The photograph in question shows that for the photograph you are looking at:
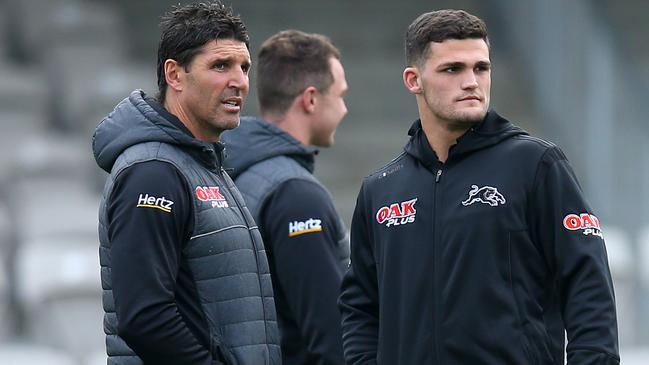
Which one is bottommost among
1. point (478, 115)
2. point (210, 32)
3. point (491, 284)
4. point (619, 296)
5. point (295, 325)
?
point (619, 296)

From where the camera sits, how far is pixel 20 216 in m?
8.38

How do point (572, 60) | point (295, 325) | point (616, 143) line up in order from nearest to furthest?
1. point (295, 325)
2. point (616, 143)
3. point (572, 60)

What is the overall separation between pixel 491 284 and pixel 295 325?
3.11ft

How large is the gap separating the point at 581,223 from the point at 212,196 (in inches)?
34.3

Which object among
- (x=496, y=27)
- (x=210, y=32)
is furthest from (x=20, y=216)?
(x=210, y=32)

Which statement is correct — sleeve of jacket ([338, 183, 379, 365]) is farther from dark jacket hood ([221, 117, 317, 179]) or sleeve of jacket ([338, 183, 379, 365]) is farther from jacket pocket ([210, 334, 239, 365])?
dark jacket hood ([221, 117, 317, 179])

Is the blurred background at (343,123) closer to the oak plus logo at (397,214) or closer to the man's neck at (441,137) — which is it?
the oak plus logo at (397,214)

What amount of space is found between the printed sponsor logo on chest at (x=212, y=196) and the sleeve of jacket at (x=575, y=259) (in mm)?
742

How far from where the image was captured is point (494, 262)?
3062mm

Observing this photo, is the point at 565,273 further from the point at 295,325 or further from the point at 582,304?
the point at 295,325

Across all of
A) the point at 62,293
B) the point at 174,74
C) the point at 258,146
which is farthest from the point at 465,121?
the point at 62,293

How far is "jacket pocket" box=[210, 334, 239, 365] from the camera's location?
317 cm

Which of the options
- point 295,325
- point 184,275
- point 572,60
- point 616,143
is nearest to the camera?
point 184,275

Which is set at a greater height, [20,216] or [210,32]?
[210,32]
